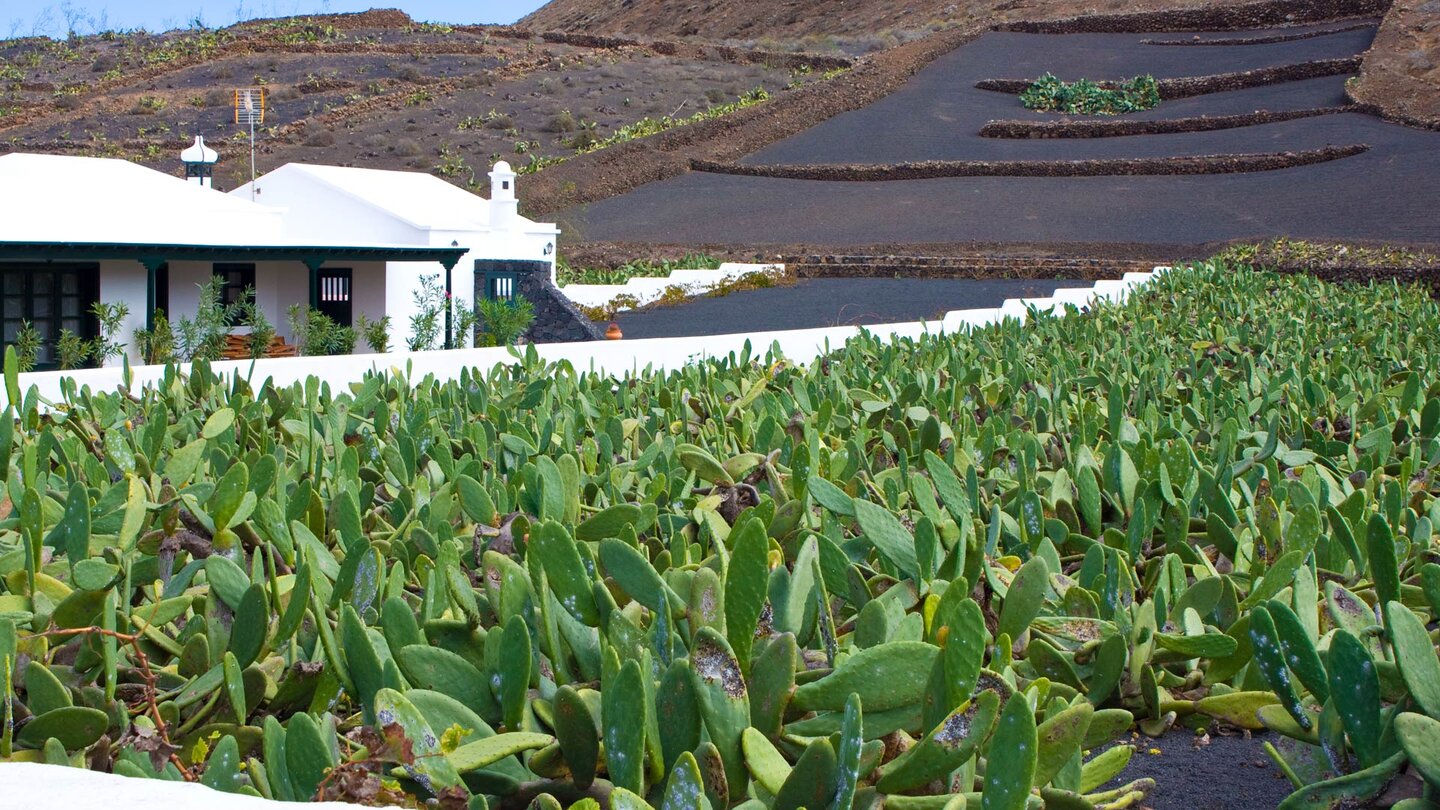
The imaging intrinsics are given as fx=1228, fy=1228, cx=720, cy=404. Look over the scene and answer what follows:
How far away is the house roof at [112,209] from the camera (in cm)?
1705

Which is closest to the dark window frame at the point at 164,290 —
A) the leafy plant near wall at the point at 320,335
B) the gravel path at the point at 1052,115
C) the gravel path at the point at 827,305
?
the leafy plant near wall at the point at 320,335

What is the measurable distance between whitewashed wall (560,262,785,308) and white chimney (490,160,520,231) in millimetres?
2538

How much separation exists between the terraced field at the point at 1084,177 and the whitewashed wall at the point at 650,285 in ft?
16.5

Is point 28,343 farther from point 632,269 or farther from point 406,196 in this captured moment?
point 632,269

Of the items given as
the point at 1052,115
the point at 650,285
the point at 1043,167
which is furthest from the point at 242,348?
the point at 1052,115

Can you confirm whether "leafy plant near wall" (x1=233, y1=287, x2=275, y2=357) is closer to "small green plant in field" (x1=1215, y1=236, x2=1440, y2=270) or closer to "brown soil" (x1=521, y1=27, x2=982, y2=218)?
"small green plant in field" (x1=1215, y1=236, x2=1440, y2=270)

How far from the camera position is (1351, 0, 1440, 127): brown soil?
124ft

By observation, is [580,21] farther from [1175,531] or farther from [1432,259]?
[1175,531]

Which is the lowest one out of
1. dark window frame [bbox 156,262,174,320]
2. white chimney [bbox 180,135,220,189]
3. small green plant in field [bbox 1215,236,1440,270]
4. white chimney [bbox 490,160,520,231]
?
dark window frame [bbox 156,262,174,320]

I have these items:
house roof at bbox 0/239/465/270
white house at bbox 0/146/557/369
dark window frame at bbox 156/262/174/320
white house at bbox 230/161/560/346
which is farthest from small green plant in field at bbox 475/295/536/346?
dark window frame at bbox 156/262/174/320

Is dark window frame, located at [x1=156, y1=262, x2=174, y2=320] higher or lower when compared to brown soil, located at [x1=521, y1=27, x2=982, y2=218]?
lower

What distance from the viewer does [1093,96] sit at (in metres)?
45.1

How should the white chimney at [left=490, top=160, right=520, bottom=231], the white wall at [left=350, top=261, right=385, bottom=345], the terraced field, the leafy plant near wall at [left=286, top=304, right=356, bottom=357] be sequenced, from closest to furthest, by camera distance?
the leafy plant near wall at [left=286, top=304, right=356, bottom=357] < the white wall at [left=350, top=261, right=385, bottom=345] < the white chimney at [left=490, top=160, right=520, bottom=231] < the terraced field

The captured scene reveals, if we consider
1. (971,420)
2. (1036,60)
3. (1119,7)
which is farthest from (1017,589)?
(1119,7)
